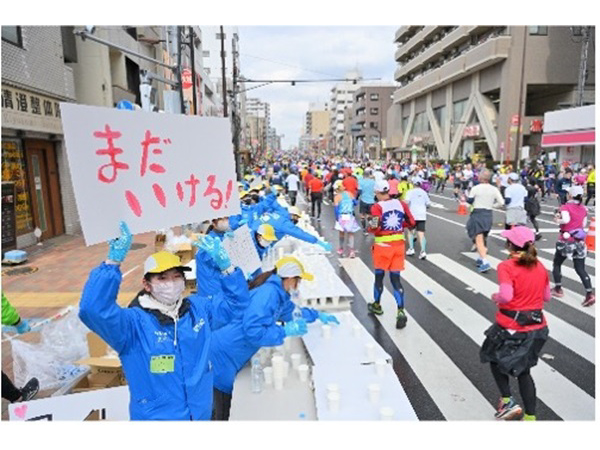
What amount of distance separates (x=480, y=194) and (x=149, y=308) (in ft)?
25.5

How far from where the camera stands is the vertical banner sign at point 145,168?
2293mm

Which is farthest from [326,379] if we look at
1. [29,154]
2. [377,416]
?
[29,154]

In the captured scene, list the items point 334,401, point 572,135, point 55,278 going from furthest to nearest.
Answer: point 572,135 → point 55,278 → point 334,401

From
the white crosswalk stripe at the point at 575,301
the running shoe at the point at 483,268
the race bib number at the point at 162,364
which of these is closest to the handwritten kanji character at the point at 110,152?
the race bib number at the point at 162,364

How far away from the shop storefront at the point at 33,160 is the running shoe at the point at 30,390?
7.68 meters

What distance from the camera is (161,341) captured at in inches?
94.1

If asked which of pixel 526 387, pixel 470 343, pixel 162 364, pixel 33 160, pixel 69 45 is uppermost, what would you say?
pixel 69 45

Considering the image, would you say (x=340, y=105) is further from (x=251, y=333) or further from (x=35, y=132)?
(x=251, y=333)

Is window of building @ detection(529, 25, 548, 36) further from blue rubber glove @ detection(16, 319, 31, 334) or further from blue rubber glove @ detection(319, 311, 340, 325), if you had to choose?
blue rubber glove @ detection(16, 319, 31, 334)

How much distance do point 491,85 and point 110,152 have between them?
44.9 metres

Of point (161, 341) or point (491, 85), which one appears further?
point (491, 85)

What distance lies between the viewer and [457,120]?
4822 cm

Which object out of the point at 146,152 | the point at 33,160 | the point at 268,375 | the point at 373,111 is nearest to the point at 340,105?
the point at 373,111
